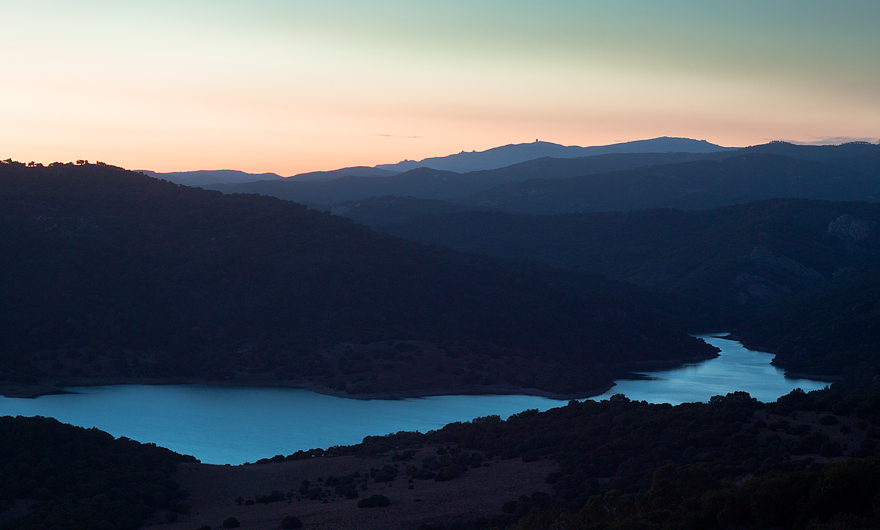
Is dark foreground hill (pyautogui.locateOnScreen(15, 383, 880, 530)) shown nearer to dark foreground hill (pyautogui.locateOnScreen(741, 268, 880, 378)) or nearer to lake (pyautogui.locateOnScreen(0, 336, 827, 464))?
lake (pyautogui.locateOnScreen(0, 336, 827, 464))

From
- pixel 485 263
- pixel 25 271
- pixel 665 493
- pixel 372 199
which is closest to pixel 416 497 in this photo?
pixel 665 493

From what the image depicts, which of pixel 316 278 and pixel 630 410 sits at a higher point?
pixel 316 278

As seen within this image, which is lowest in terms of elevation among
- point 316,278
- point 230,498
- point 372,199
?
point 230,498

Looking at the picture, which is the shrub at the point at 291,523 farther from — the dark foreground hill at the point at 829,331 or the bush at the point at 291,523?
the dark foreground hill at the point at 829,331

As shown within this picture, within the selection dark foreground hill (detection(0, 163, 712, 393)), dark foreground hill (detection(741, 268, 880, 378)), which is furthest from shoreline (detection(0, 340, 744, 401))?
dark foreground hill (detection(741, 268, 880, 378))

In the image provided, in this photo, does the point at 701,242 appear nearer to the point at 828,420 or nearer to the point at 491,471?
the point at 828,420

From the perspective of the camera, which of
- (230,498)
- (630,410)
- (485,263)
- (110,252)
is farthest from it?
(485,263)

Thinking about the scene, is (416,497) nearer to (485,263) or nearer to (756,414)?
(756,414)
